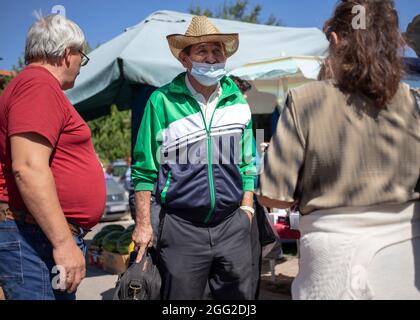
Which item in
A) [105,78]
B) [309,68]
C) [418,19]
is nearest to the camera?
[418,19]

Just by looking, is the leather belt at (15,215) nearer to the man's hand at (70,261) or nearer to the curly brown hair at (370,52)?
the man's hand at (70,261)

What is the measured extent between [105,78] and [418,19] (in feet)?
11.7

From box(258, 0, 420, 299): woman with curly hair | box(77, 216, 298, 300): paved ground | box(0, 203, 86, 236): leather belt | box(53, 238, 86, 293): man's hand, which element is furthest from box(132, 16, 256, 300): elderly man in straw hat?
box(77, 216, 298, 300): paved ground

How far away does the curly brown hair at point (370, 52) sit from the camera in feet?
5.12

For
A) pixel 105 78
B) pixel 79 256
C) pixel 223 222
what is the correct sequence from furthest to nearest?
pixel 105 78, pixel 223 222, pixel 79 256

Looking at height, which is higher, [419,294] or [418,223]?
[418,223]

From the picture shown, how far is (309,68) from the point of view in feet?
17.1

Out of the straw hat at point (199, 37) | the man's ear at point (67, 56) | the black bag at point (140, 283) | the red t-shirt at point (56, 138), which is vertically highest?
the straw hat at point (199, 37)

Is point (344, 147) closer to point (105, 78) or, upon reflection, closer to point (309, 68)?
point (309, 68)

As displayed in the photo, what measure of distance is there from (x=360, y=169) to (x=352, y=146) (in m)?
0.08

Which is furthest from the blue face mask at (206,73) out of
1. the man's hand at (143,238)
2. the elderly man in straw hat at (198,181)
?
the man's hand at (143,238)

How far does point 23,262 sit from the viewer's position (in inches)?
76.7

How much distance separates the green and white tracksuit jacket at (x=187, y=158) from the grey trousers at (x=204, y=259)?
64mm
